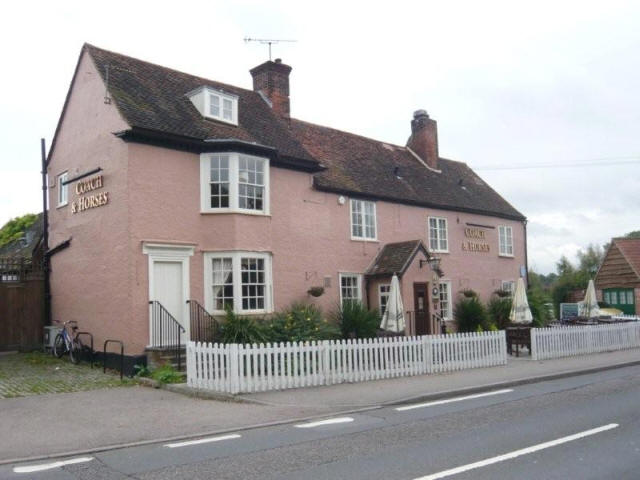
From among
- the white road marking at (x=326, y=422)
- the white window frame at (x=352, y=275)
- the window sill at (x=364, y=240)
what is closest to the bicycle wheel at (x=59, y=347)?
the white window frame at (x=352, y=275)

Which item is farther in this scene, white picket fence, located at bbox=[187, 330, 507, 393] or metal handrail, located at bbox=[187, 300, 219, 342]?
metal handrail, located at bbox=[187, 300, 219, 342]

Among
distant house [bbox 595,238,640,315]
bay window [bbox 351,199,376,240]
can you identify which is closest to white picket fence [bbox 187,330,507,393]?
bay window [bbox 351,199,376,240]

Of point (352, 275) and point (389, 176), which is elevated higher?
point (389, 176)

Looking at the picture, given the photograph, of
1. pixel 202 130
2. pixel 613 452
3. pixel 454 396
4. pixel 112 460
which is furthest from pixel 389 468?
pixel 202 130

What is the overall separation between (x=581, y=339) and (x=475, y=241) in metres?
7.46

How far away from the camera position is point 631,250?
37.4 metres

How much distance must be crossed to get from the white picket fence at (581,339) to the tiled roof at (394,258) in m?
4.59

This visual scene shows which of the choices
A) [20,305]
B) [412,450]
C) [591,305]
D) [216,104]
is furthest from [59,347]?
[591,305]

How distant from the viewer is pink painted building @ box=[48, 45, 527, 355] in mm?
15406

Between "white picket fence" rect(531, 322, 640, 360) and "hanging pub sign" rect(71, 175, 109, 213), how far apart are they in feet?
42.2

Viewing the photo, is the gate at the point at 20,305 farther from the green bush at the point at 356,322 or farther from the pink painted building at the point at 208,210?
the green bush at the point at 356,322

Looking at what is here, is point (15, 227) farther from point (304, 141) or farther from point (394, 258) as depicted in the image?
point (394, 258)

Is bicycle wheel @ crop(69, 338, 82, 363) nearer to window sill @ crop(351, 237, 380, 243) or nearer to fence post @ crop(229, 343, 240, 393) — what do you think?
fence post @ crop(229, 343, 240, 393)

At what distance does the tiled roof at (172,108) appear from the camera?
15875 mm
